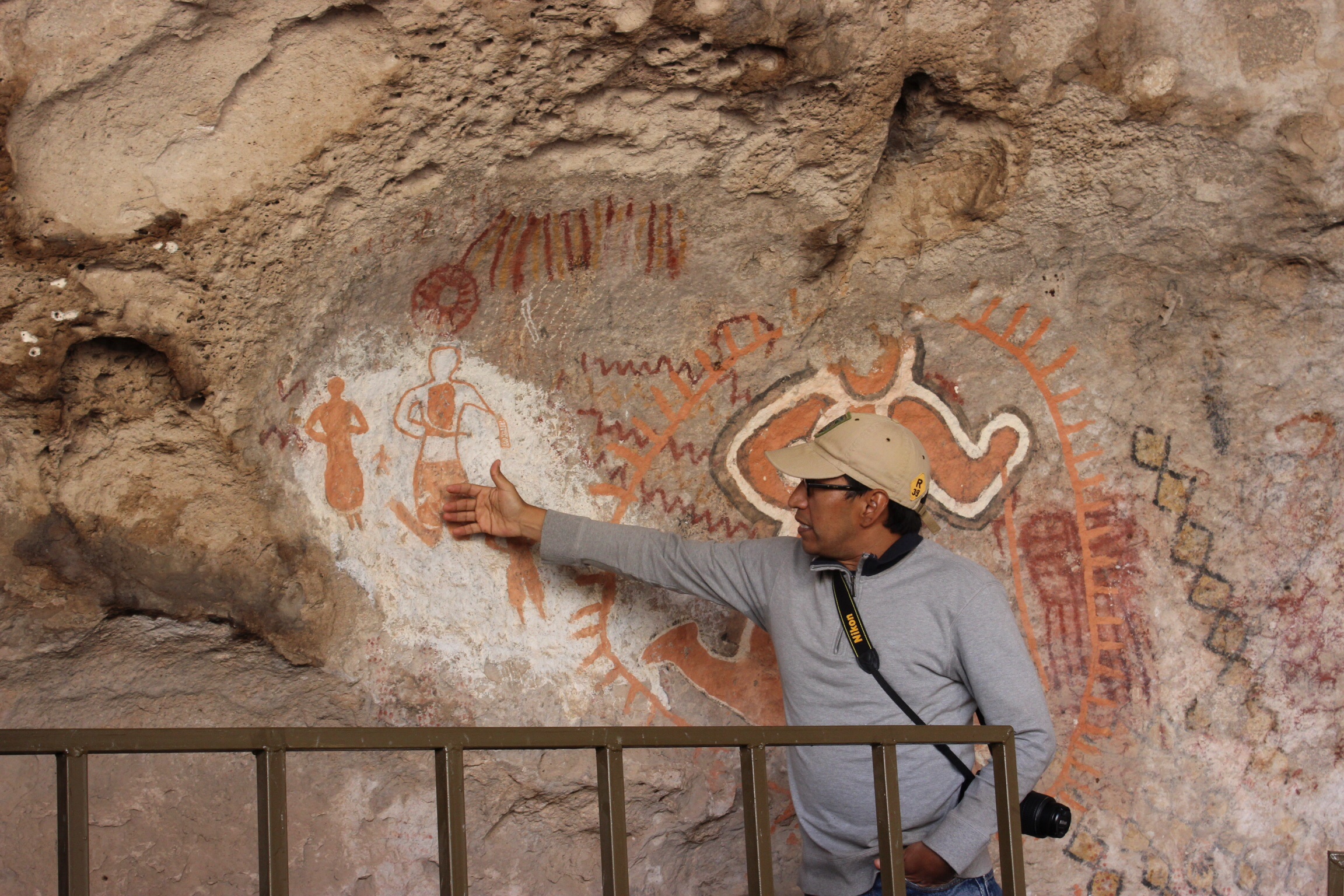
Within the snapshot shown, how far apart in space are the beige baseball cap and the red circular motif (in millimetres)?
789

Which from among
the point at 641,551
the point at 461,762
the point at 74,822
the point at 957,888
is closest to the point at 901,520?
the point at 641,551

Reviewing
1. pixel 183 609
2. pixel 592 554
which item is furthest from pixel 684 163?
pixel 183 609

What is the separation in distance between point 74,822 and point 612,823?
22.7 inches

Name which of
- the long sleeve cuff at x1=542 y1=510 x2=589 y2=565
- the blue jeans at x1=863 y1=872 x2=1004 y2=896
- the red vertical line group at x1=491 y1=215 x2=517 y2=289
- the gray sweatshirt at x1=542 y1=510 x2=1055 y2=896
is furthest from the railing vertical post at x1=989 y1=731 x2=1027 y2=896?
the red vertical line group at x1=491 y1=215 x2=517 y2=289

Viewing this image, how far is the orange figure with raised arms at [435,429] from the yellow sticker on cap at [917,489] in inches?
37.5

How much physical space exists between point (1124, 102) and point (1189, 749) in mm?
1463

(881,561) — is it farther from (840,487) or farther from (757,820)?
(757,820)

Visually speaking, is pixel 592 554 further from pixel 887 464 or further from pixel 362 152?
pixel 362 152

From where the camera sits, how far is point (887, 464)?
2.05 metres

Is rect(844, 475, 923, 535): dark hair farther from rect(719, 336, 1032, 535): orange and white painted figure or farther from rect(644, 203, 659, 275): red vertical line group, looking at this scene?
rect(644, 203, 659, 275): red vertical line group

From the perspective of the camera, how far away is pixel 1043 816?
1928 millimetres

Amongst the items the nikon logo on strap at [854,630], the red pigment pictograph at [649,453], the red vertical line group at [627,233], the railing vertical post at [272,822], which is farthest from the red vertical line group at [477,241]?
the railing vertical post at [272,822]

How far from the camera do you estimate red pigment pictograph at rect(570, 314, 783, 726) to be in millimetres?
2551

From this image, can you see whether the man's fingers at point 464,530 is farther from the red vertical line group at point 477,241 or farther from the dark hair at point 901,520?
the dark hair at point 901,520
